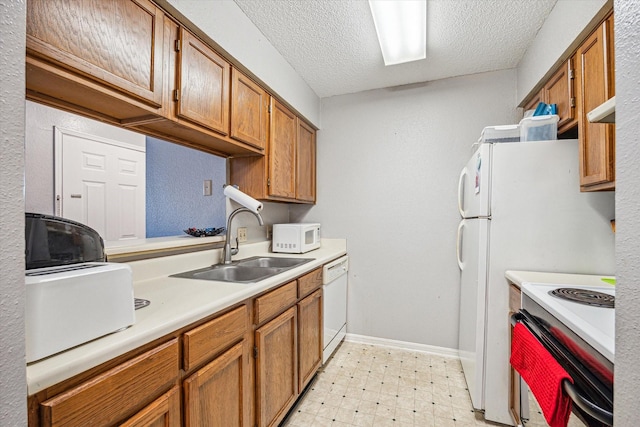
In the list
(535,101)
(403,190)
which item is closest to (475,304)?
(403,190)

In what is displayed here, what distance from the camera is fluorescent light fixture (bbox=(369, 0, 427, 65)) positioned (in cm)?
156

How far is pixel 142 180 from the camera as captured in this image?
234 cm

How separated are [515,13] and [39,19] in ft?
7.21

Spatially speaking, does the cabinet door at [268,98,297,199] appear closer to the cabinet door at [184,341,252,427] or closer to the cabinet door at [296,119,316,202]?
the cabinet door at [296,119,316,202]

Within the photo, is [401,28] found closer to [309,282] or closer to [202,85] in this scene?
[202,85]

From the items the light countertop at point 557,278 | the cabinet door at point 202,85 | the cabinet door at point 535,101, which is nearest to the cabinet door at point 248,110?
the cabinet door at point 202,85

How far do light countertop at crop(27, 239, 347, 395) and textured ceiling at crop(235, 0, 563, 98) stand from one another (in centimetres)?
149

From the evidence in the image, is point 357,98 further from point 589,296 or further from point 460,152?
point 589,296

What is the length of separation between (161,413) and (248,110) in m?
1.57

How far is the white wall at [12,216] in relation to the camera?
0.46 m

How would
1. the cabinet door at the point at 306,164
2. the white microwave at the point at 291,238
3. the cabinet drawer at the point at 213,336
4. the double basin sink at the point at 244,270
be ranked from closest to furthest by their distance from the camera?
the cabinet drawer at the point at 213,336 → the double basin sink at the point at 244,270 → the white microwave at the point at 291,238 → the cabinet door at the point at 306,164

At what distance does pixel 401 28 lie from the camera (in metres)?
1.77

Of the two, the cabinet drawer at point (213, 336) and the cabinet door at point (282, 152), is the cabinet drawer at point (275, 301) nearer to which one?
the cabinet drawer at point (213, 336)

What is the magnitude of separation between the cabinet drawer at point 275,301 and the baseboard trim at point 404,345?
1.33m
